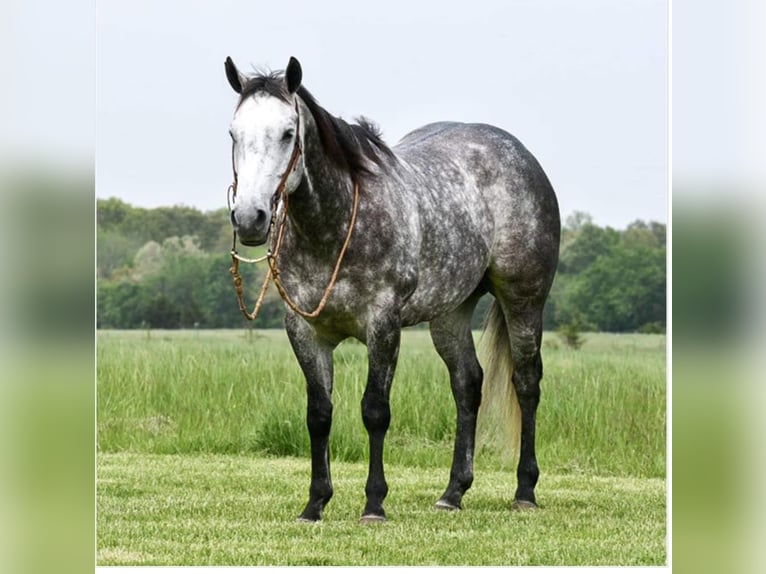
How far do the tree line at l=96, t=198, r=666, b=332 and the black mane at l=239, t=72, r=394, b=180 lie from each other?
1271cm

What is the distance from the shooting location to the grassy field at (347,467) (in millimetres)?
6086

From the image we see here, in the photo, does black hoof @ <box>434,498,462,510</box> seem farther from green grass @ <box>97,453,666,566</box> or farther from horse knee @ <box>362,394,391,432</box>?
horse knee @ <box>362,394,391,432</box>

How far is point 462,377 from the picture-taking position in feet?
24.3

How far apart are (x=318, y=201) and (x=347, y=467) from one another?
338cm

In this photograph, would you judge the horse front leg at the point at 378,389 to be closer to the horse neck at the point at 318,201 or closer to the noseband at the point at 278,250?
the noseband at the point at 278,250

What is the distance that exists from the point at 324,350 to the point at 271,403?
374 centimetres

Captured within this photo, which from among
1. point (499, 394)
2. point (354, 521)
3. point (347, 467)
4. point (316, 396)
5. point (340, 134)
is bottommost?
point (347, 467)

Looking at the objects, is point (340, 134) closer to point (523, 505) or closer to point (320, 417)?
point (320, 417)

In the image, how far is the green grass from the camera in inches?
233

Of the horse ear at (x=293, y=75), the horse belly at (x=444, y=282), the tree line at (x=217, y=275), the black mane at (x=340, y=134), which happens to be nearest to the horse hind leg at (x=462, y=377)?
the horse belly at (x=444, y=282)

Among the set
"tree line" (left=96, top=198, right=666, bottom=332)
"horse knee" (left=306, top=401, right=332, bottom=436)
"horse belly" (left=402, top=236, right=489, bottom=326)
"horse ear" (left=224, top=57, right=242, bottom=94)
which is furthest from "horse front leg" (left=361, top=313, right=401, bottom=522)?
Answer: "tree line" (left=96, top=198, right=666, bottom=332)

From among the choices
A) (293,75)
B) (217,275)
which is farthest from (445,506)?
(217,275)
